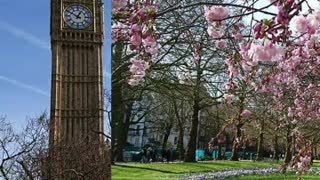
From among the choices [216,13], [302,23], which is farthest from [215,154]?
[302,23]

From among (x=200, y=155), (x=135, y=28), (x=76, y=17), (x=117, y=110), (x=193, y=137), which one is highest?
(x=76, y=17)

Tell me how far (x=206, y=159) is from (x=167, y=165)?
0.44 m

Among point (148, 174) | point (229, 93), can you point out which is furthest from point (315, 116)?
point (148, 174)

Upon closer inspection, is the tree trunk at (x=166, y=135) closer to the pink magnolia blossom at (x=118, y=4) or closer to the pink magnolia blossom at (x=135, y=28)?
the pink magnolia blossom at (x=118, y=4)

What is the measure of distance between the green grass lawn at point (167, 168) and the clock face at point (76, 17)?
69 cm

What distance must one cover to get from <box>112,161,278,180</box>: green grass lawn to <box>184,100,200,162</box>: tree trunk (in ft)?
0.13

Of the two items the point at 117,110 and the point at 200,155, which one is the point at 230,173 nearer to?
the point at 200,155

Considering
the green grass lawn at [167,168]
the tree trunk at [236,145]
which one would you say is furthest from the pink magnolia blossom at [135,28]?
the tree trunk at [236,145]

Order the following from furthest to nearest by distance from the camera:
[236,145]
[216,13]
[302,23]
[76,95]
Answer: [236,145] < [76,95] < [216,13] < [302,23]

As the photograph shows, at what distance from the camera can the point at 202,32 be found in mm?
2766

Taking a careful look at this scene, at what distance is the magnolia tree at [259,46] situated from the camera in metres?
1.27

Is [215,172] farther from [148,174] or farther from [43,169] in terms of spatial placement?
[43,169]

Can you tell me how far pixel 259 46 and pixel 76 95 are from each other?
3.21ft

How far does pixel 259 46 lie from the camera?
1272mm
